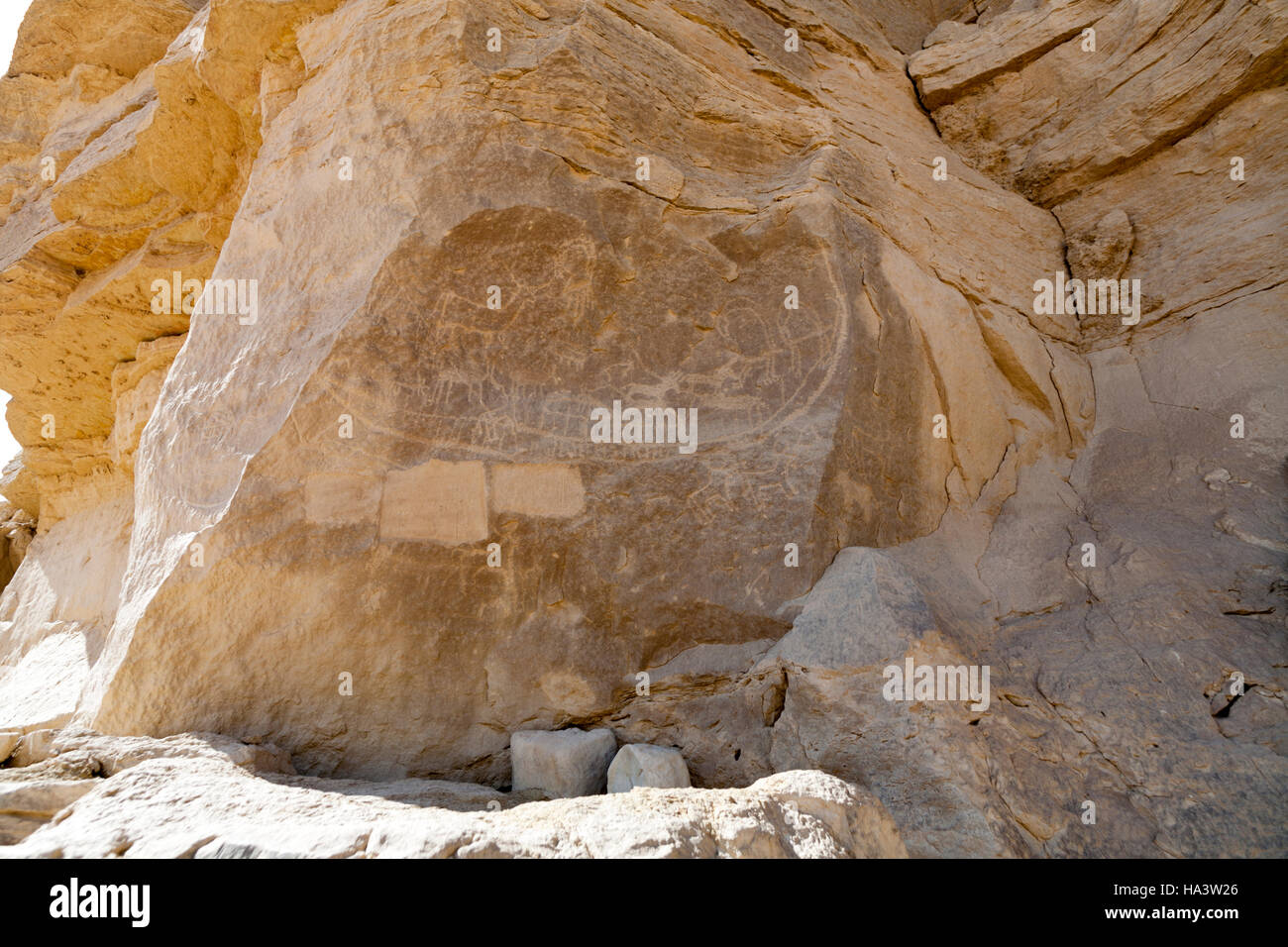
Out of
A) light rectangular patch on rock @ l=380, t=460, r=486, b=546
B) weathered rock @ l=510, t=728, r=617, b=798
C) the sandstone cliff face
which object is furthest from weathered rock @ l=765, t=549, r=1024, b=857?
light rectangular patch on rock @ l=380, t=460, r=486, b=546

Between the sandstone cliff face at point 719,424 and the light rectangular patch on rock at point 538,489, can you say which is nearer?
the sandstone cliff face at point 719,424

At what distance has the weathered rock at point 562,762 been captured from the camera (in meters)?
3.29

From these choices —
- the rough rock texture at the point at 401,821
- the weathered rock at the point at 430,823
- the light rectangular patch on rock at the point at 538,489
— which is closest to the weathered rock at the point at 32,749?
the rough rock texture at the point at 401,821

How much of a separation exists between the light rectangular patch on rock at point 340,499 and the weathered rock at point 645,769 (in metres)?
1.49

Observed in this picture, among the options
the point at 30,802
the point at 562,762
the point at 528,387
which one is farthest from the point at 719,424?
the point at 30,802

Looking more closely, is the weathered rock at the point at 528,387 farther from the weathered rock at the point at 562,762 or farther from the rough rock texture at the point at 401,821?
the rough rock texture at the point at 401,821

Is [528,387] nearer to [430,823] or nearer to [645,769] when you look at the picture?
[645,769]

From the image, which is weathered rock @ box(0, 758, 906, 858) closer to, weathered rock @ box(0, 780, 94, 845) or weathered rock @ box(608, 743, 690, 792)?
weathered rock @ box(0, 780, 94, 845)

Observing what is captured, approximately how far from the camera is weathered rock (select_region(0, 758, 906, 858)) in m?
2.10

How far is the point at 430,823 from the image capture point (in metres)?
2.16

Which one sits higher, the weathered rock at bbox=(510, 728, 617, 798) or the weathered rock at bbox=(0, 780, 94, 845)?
the weathered rock at bbox=(0, 780, 94, 845)

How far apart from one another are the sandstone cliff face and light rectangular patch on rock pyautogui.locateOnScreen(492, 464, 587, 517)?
19 mm

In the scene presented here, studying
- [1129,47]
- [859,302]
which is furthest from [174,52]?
[1129,47]
